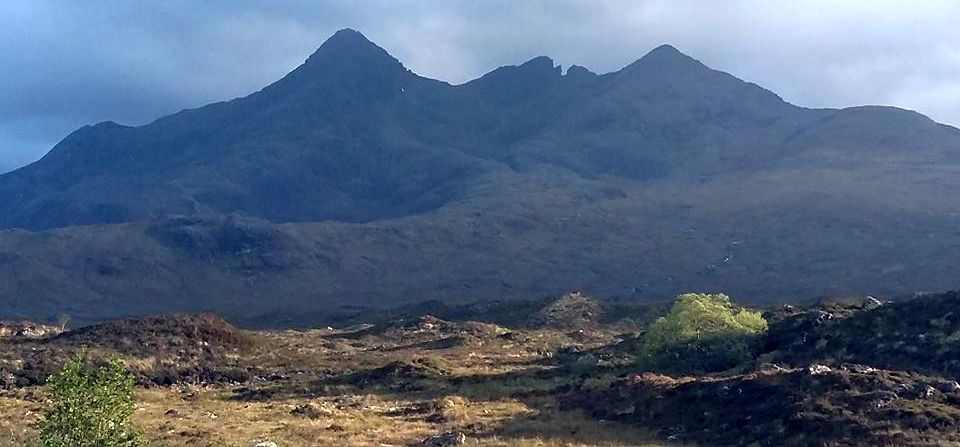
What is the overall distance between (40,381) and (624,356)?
3069cm

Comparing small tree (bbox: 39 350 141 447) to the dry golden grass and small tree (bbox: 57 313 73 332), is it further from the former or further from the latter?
small tree (bbox: 57 313 73 332)

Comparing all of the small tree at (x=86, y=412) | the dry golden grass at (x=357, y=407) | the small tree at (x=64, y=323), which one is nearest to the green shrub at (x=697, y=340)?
the dry golden grass at (x=357, y=407)

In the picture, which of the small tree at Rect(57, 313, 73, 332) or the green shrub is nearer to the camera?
the green shrub

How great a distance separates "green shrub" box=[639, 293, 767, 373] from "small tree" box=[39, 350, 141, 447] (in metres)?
32.9

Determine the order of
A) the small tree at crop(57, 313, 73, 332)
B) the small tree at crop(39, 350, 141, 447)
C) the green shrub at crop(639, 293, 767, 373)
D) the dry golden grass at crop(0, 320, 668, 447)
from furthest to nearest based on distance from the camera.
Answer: the small tree at crop(57, 313, 73, 332), the green shrub at crop(639, 293, 767, 373), the dry golden grass at crop(0, 320, 668, 447), the small tree at crop(39, 350, 141, 447)

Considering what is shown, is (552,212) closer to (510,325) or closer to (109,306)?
(109,306)

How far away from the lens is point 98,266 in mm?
153875

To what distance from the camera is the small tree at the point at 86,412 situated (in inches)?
710

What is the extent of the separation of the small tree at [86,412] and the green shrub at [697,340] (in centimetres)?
3293

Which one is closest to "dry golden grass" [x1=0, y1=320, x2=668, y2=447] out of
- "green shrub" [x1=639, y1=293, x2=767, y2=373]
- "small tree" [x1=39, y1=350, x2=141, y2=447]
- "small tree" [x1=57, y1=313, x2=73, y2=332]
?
"green shrub" [x1=639, y1=293, x2=767, y2=373]

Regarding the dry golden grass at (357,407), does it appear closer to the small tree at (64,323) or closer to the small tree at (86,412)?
the small tree at (86,412)

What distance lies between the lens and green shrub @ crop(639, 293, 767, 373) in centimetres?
4722

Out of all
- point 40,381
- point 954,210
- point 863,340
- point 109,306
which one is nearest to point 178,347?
point 40,381

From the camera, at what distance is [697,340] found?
4831 centimetres
